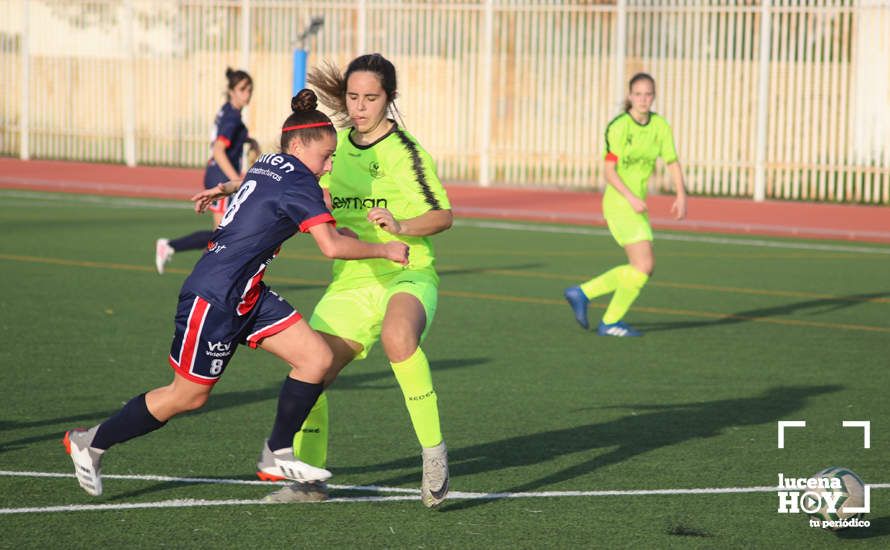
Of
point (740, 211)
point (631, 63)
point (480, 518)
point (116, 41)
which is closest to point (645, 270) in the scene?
point (480, 518)

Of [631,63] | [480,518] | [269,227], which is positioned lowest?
[480,518]

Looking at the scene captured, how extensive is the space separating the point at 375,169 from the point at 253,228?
79cm

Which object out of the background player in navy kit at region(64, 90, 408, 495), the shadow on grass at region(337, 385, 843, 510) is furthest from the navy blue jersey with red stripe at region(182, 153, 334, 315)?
the shadow on grass at region(337, 385, 843, 510)

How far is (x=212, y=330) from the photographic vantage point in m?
6.01

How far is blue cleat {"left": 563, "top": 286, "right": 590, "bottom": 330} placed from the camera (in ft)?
37.9

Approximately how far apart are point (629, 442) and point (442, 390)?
5.58 feet

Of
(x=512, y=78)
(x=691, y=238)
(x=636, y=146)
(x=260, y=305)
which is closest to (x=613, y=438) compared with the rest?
(x=260, y=305)

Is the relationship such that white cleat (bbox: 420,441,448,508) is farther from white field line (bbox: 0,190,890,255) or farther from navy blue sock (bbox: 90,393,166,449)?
white field line (bbox: 0,190,890,255)

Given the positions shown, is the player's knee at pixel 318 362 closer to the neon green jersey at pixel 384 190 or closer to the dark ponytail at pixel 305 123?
the neon green jersey at pixel 384 190

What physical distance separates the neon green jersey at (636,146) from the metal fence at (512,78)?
559 inches

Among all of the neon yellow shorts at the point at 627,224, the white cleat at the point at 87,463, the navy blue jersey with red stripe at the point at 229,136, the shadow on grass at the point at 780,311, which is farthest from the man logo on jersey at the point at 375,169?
the navy blue jersey with red stripe at the point at 229,136

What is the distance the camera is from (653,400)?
880 cm

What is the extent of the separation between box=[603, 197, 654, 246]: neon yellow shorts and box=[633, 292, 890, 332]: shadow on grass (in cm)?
77

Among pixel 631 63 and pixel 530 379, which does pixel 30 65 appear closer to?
pixel 631 63
